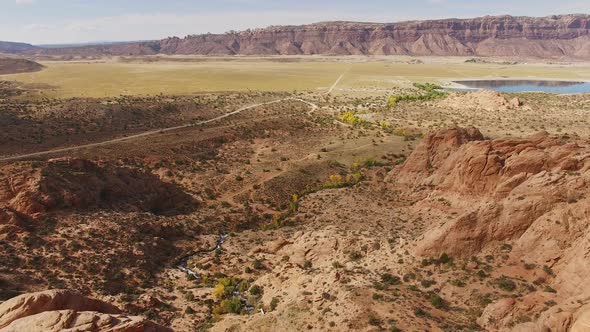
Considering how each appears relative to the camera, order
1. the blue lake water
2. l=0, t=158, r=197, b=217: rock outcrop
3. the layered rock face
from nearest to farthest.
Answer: the layered rock face → l=0, t=158, r=197, b=217: rock outcrop → the blue lake water

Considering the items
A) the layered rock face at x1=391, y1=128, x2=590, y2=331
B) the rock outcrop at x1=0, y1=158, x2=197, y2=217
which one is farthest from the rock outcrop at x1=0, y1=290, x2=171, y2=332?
the rock outcrop at x1=0, y1=158, x2=197, y2=217

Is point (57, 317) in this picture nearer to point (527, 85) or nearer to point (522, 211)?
point (522, 211)

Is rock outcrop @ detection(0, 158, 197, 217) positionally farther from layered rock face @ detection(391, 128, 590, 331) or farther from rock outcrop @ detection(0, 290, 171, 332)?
layered rock face @ detection(391, 128, 590, 331)

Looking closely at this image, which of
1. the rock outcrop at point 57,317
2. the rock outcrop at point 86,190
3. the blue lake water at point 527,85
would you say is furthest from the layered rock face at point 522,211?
the blue lake water at point 527,85

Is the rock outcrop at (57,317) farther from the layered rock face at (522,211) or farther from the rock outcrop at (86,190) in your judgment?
the rock outcrop at (86,190)

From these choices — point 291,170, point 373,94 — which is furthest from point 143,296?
point 373,94

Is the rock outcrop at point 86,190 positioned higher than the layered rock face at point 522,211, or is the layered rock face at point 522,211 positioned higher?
the layered rock face at point 522,211
